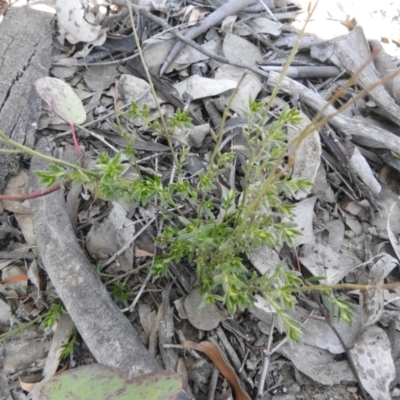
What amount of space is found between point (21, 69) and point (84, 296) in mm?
952

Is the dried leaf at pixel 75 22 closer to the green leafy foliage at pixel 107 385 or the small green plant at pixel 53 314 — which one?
the small green plant at pixel 53 314

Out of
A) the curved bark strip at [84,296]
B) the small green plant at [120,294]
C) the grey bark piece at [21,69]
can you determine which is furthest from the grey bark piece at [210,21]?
the small green plant at [120,294]

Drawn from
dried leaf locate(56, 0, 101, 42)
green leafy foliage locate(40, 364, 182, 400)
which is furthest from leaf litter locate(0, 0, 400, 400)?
green leafy foliage locate(40, 364, 182, 400)

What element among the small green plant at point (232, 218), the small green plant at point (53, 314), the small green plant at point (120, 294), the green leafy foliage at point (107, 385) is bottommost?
the small green plant at point (53, 314)

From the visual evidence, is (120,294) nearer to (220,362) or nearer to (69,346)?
(69,346)

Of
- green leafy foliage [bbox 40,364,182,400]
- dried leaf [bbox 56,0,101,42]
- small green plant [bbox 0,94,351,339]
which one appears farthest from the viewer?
dried leaf [bbox 56,0,101,42]

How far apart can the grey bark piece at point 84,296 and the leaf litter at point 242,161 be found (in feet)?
0.27

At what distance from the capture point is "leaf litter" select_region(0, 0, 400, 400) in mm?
1565

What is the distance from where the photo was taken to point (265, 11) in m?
2.15

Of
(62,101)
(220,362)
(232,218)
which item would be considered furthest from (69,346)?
(62,101)

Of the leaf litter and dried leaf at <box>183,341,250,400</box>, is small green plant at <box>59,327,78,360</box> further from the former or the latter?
dried leaf at <box>183,341,250,400</box>

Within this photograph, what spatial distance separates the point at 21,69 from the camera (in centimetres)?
187

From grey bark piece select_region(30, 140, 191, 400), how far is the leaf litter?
0.27 ft

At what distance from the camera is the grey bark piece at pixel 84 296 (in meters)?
1.43
